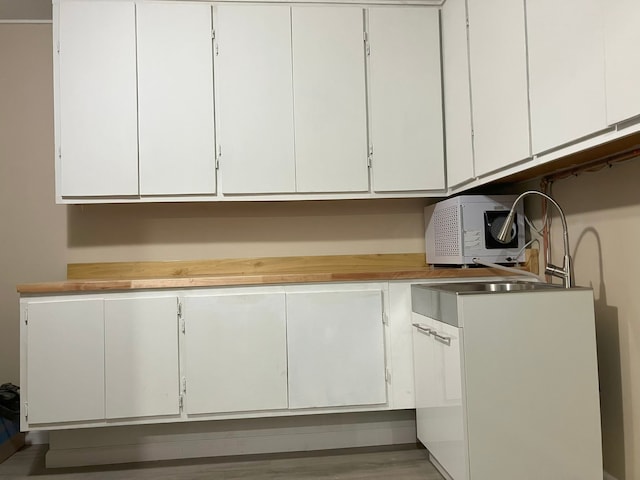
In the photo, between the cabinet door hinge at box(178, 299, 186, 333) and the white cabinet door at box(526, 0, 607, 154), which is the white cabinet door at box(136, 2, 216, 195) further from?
the white cabinet door at box(526, 0, 607, 154)

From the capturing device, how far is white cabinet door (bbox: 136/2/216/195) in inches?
100

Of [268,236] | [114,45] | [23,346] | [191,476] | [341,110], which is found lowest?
[191,476]

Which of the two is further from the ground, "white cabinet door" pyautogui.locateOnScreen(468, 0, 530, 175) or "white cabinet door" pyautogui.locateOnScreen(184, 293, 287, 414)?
"white cabinet door" pyautogui.locateOnScreen(468, 0, 530, 175)

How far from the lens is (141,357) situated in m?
2.29

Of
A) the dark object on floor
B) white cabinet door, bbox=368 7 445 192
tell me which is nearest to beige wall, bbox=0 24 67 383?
the dark object on floor

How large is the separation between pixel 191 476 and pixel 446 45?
7.77 ft

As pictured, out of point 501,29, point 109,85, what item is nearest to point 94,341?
point 109,85

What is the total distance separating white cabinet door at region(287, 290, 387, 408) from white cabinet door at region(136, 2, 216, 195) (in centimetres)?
79

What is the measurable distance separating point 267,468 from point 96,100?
1.90m

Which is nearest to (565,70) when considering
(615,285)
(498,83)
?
(498,83)

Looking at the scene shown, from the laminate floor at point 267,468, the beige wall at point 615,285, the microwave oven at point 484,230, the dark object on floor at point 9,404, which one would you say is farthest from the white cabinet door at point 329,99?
the dark object on floor at point 9,404

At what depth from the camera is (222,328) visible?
7.65 feet

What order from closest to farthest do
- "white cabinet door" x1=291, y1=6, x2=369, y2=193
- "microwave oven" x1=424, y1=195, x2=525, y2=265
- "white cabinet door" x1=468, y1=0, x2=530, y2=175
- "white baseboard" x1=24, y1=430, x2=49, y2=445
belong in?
"white cabinet door" x1=468, y1=0, x2=530, y2=175 → "microwave oven" x1=424, y1=195, x2=525, y2=265 → "white cabinet door" x1=291, y1=6, x2=369, y2=193 → "white baseboard" x1=24, y1=430, x2=49, y2=445

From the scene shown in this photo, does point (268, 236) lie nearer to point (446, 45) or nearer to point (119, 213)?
point (119, 213)
